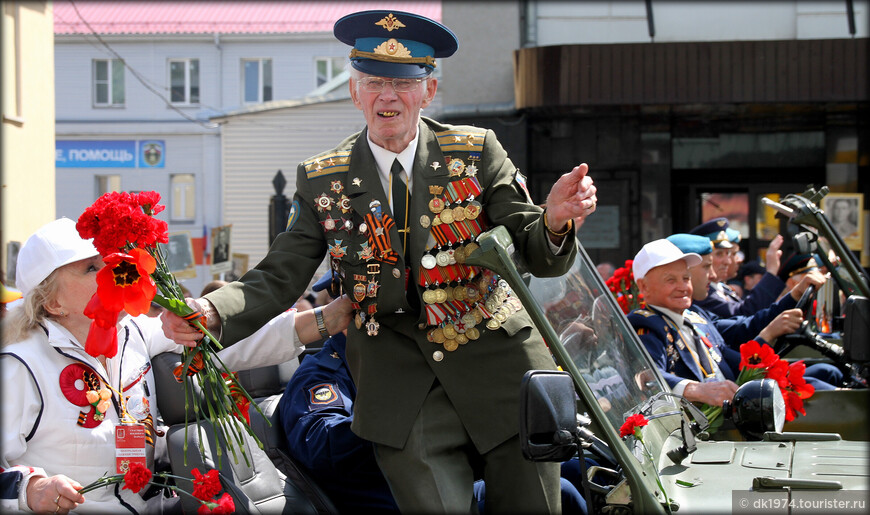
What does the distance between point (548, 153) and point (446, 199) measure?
10.5 meters

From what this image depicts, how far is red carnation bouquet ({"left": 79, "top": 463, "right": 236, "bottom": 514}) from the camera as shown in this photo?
3016 mm

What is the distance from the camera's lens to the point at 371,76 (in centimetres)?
317

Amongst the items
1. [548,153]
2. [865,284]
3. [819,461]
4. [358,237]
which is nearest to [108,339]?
[358,237]

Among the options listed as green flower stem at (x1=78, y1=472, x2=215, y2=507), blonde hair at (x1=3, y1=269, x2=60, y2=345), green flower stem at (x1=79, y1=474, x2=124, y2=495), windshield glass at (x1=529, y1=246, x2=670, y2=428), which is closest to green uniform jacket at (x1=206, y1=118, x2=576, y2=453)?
windshield glass at (x1=529, y1=246, x2=670, y2=428)

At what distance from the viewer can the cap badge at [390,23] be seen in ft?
10.5

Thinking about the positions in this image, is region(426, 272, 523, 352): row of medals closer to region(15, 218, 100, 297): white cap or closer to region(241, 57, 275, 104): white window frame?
region(15, 218, 100, 297): white cap

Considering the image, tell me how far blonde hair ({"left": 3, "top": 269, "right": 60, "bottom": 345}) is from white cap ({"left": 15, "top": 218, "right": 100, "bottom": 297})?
0.03 meters

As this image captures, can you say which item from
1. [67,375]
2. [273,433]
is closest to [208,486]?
[273,433]

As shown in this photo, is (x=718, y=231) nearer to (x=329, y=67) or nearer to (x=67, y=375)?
(x=67, y=375)

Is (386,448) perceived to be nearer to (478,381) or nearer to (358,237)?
(478,381)

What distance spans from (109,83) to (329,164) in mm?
28740

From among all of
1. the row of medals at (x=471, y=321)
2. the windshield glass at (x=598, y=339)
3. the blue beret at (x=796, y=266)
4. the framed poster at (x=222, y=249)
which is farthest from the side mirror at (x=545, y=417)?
the framed poster at (x=222, y=249)

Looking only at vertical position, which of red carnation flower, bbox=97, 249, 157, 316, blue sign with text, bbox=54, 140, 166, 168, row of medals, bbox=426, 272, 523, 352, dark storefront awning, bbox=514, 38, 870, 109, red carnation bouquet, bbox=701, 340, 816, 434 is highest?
blue sign with text, bbox=54, 140, 166, 168

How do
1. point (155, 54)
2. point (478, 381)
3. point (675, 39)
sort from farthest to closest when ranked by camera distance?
1. point (155, 54)
2. point (675, 39)
3. point (478, 381)
